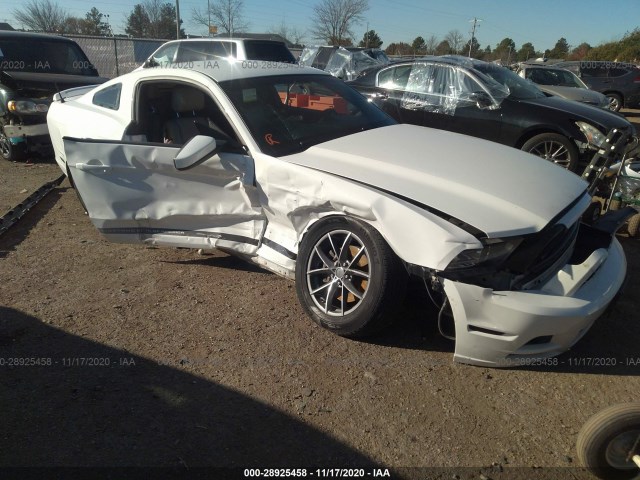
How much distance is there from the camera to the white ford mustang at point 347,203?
2.48 meters

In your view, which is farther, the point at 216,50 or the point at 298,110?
the point at 216,50

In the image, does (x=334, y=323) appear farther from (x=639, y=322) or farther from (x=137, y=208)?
(x=639, y=322)

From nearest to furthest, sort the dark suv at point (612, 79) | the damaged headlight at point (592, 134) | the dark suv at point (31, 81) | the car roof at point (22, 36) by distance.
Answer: the damaged headlight at point (592, 134), the dark suv at point (31, 81), the car roof at point (22, 36), the dark suv at point (612, 79)

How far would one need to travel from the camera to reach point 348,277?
2.91 m

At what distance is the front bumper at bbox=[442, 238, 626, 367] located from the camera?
239 cm

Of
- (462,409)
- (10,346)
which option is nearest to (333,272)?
(462,409)

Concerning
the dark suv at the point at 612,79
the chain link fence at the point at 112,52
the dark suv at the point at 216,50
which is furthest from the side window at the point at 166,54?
the dark suv at the point at 612,79

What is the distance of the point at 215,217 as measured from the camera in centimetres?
356

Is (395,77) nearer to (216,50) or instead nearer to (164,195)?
(216,50)

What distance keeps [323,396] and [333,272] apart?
757 mm

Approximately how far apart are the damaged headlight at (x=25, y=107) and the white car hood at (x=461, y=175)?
558 centimetres

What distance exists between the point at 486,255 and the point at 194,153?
6.43 feet

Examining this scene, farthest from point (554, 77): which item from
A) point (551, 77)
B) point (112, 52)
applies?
point (112, 52)

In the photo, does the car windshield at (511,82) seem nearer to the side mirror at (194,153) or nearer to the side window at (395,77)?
the side window at (395,77)
